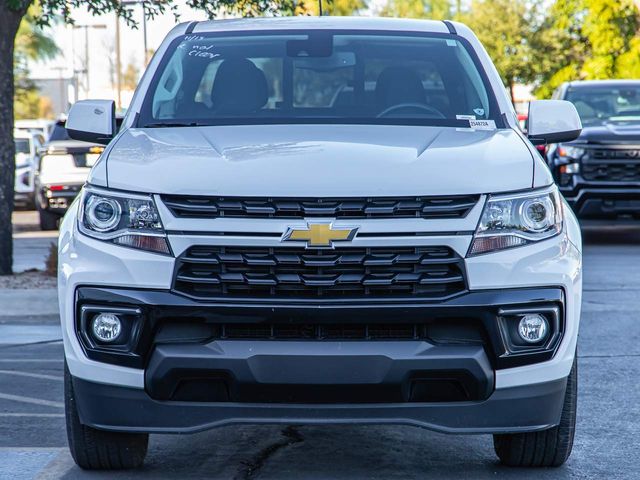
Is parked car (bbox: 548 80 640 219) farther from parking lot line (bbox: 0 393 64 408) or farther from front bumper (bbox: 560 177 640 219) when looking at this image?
parking lot line (bbox: 0 393 64 408)

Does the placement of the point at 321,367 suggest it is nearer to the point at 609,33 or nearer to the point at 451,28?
the point at 451,28

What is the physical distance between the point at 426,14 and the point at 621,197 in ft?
165

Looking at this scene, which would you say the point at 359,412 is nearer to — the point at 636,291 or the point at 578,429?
the point at 578,429

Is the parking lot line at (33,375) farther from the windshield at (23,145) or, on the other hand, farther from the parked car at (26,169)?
the windshield at (23,145)

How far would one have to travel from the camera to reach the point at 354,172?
4.87 metres

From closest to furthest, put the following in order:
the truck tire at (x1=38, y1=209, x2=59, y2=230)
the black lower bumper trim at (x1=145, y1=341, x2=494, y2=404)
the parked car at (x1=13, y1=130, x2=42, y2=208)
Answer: the black lower bumper trim at (x1=145, y1=341, x2=494, y2=404)
the truck tire at (x1=38, y1=209, x2=59, y2=230)
the parked car at (x1=13, y1=130, x2=42, y2=208)

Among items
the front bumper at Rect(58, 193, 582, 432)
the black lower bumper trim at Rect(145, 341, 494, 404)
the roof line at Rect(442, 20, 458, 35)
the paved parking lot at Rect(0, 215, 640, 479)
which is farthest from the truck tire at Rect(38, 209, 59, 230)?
the black lower bumper trim at Rect(145, 341, 494, 404)

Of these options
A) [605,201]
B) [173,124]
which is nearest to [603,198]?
[605,201]

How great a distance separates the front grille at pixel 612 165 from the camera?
15.6m

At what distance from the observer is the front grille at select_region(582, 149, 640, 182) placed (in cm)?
1564

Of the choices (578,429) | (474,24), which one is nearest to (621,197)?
(578,429)

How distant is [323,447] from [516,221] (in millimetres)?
1480

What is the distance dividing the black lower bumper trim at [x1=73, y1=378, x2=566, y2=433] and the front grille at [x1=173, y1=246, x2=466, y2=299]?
0.39 metres

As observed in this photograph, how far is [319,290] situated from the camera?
4707 millimetres
